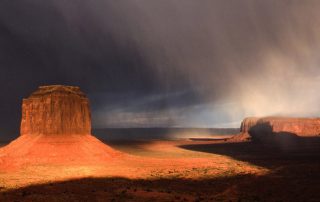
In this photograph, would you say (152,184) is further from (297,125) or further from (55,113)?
(297,125)

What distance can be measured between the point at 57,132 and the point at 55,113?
2.60m

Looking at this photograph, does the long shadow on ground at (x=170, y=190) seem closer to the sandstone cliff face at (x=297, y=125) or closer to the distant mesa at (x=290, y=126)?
the distant mesa at (x=290, y=126)

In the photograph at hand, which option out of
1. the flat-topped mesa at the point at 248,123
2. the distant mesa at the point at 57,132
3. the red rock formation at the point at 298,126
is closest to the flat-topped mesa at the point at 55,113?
the distant mesa at the point at 57,132

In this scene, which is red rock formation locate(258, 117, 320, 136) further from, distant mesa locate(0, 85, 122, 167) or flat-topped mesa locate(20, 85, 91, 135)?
flat-topped mesa locate(20, 85, 91, 135)

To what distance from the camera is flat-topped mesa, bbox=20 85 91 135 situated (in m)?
48.8

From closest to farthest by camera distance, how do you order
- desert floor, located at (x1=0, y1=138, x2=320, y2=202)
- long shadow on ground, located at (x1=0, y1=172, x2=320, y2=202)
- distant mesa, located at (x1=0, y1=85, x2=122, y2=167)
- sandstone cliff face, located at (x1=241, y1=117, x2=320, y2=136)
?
long shadow on ground, located at (x1=0, y1=172, x2=320, y2=202)
desert floor, located at (x1=0, y1=138, x2=320, y2=202)
distant mesa, located at (x1=0, y1=85, x2=122, y2=167)
sandstone cliff face, located at (x1=241, y1=117, x2=320, y2=136)

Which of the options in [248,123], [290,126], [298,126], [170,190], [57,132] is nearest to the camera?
[170,190]

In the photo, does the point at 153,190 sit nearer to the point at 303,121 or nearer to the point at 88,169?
the point at 88,169

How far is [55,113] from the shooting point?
49.0 meters

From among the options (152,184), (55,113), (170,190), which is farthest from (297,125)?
(170,190)

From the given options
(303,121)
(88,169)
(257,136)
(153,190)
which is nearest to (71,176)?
(88,169)

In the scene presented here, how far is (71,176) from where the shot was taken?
34812 millimetres

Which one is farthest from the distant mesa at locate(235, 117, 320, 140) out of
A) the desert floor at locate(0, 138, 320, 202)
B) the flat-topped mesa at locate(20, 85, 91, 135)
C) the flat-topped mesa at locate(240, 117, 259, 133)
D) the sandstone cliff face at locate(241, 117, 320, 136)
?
the flat-topped mesa at locate(20, 85, 91, 135)

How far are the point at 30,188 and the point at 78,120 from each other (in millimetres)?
23444
